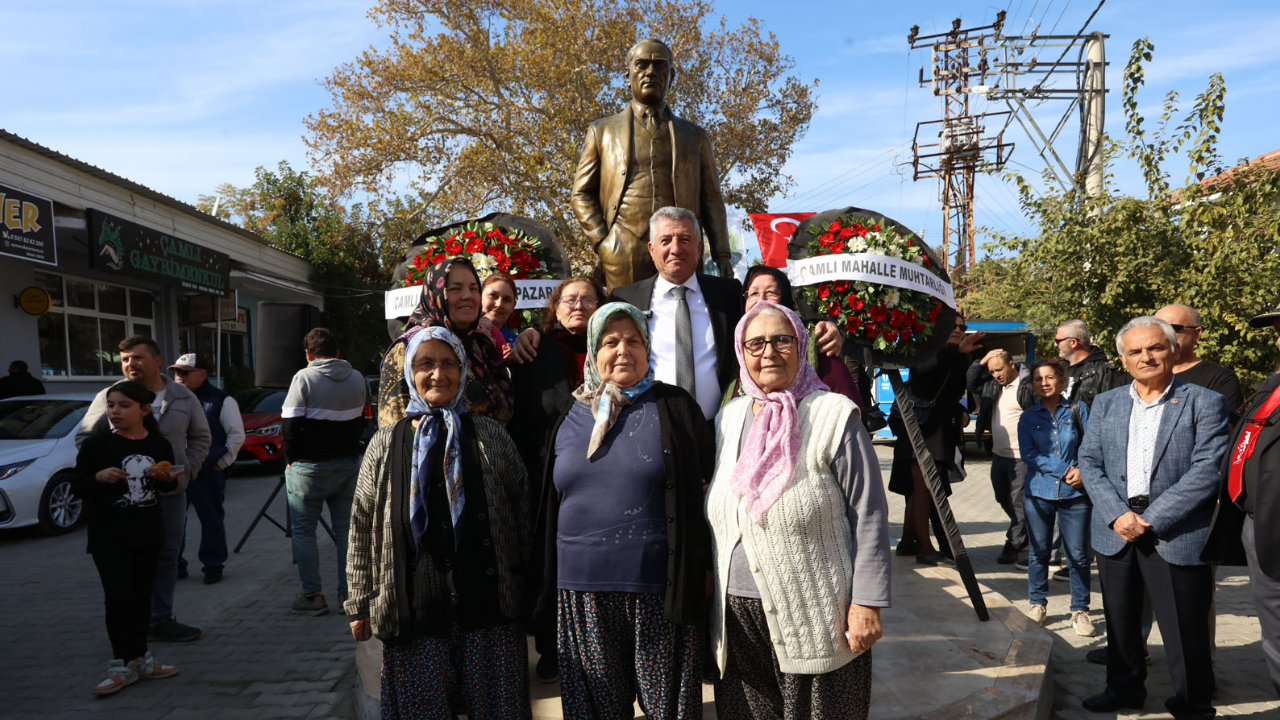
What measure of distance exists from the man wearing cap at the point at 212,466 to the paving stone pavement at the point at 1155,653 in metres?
6.08

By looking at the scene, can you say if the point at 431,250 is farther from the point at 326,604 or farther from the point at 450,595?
the point at 326,604

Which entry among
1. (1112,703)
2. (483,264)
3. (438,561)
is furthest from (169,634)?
(1112,703)

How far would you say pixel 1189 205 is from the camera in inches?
314

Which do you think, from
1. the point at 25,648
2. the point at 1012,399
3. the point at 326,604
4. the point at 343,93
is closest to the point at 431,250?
the point at 326,604

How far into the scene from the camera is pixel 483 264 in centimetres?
436

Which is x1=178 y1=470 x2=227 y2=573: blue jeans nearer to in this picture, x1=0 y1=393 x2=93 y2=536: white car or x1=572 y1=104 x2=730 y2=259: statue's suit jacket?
x1=0 y1=393 x2=93 y2=536: white car

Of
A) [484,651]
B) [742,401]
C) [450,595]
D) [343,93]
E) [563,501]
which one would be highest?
[343,93]

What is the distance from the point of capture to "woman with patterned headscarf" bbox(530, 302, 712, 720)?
8.33 ft

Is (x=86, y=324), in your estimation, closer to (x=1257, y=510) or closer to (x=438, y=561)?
(x=438, y=561)

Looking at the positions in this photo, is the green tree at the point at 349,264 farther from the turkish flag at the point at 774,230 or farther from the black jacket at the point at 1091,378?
the black jacket at the point at 1091,378

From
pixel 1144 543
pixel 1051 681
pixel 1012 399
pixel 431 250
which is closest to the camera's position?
pixel 1144 543

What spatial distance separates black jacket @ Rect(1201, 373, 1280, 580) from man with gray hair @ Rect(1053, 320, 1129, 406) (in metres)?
2.39

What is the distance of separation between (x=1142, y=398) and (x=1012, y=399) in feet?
9.80

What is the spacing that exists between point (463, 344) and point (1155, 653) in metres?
4.27
